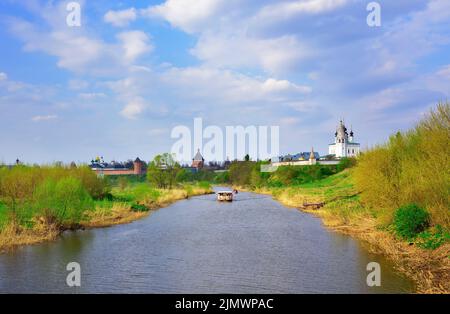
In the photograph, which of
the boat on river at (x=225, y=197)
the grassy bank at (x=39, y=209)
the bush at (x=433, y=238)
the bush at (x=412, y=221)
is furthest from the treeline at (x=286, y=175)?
the bush at (x=433, y=238)

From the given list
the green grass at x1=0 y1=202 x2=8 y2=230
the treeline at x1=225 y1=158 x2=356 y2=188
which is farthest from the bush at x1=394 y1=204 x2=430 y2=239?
the treeline at x1=225 y1=158 x2=356 y2=188

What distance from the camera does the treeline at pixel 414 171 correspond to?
68.9ft

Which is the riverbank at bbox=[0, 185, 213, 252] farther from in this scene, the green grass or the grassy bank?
the green grass

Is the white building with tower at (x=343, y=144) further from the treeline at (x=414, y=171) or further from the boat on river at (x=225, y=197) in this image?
the treeline at (x=414, y=171)

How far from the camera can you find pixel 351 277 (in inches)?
742

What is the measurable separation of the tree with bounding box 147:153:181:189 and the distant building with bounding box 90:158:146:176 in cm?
6251

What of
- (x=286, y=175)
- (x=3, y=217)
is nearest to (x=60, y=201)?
(x=3, y=217)

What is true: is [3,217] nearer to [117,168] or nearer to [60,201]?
[60,201]

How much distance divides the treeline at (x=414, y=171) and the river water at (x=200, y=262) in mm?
3510

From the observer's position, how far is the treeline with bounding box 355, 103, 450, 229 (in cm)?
2102

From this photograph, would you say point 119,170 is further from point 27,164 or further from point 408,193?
point 408,193

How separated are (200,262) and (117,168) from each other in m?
155
